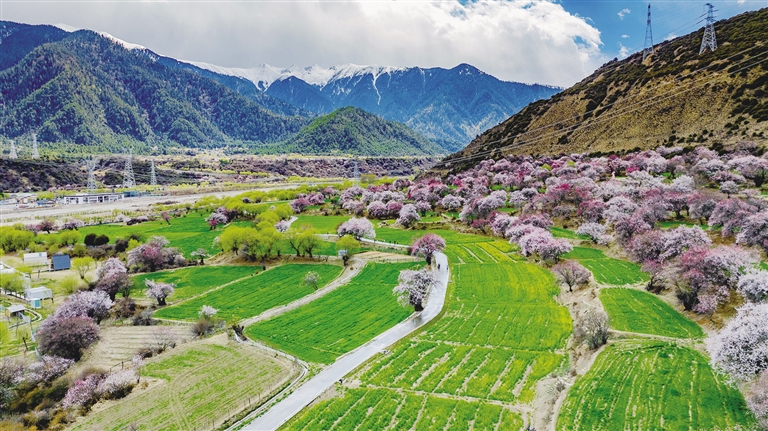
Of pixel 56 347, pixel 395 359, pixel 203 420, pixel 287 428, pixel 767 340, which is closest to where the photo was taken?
pixel 767 340

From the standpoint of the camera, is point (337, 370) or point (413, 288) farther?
point (413, 288)

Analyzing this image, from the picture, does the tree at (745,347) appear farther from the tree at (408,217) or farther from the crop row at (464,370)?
the tree at (408,217)

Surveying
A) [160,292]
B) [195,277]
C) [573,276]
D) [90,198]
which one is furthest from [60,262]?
[90,198]

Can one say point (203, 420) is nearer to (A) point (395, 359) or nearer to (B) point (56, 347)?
(A) point (395, 359)

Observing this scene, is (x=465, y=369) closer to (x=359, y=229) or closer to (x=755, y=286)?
(x=755, y=286)

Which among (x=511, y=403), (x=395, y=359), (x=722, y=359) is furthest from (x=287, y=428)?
(x=722, y=359)

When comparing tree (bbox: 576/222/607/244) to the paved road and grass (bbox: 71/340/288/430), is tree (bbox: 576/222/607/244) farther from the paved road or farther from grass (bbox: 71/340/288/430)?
grass (bbox: 71/340/288/430)
